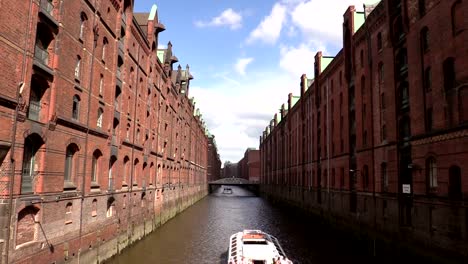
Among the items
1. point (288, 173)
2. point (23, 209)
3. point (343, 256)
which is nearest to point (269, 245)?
point (343, 256)

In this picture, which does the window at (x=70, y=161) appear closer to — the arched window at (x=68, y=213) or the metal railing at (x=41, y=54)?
the arched window at (x=68, y=213)

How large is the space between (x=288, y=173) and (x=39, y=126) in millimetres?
58292

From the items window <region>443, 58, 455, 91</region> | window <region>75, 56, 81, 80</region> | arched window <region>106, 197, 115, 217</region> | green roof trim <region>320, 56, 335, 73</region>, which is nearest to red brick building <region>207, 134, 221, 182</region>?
green roof trim <region>320, 56, 335, 73</region>

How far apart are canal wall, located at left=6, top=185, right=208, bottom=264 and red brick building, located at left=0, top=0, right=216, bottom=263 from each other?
0.05 m

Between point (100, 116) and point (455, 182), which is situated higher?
point (100, 116)

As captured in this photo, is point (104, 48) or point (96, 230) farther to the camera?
point (104, 48)

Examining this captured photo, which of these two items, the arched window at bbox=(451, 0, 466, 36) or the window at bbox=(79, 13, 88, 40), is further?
the window at bbox=(79, 13, 88, 40)

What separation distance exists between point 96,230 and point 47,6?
11322mm

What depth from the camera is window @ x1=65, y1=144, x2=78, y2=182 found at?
17.3m

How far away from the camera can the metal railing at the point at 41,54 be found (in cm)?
1444

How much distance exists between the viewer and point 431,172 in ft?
68.0

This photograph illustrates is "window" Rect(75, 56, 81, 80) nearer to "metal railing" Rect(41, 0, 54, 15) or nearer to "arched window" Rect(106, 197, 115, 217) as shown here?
"metal railing" Rect(41, 0, 54, 15)

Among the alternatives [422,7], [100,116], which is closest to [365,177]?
[422,7]

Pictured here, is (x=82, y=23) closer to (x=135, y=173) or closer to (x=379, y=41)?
(x=135, y=173)
